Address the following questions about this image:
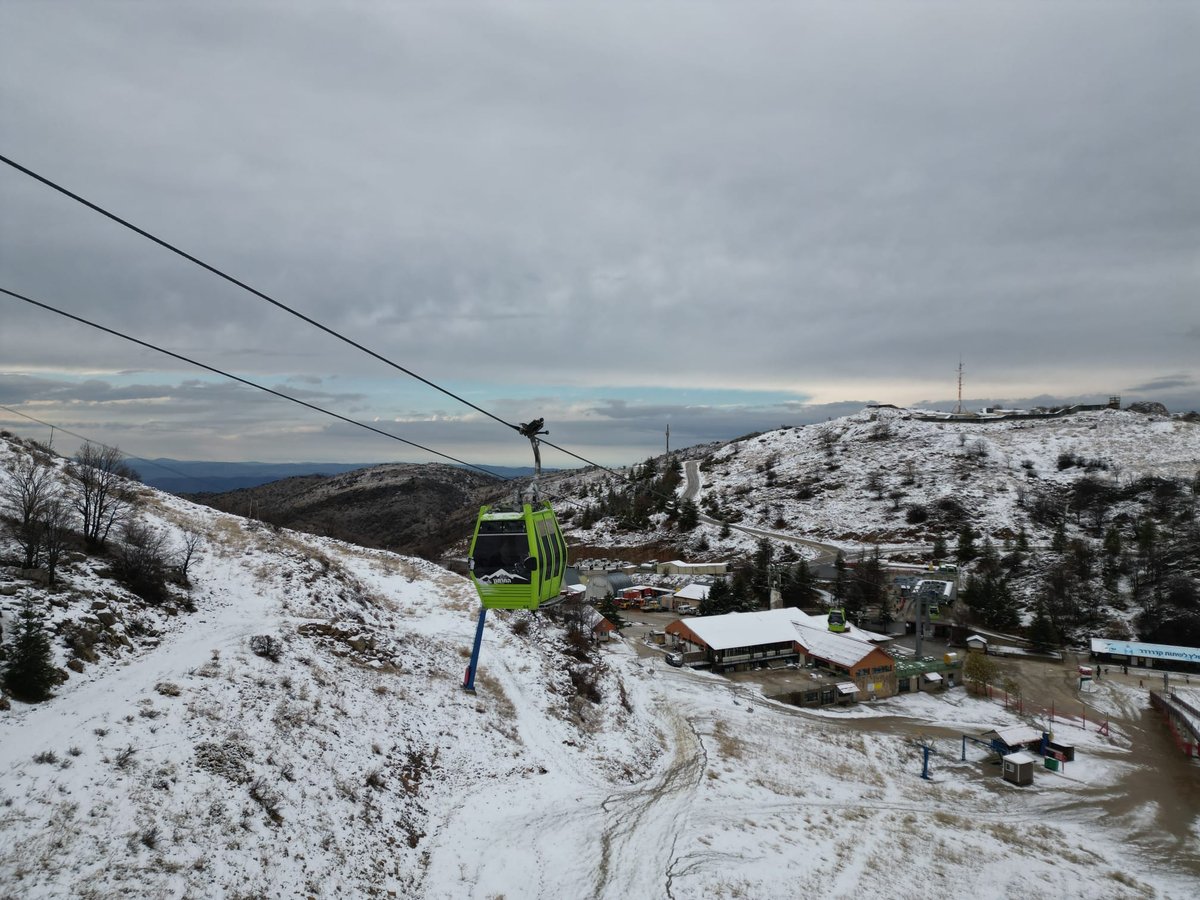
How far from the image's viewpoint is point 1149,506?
88750 millimetres

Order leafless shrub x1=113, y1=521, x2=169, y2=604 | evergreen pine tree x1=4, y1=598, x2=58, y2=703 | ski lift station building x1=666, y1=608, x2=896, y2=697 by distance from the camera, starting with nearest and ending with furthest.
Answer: evergreen pine tree x1=4, y1=598, x2=58, y2=703 < leafless shrub x1=113, y1=521, x2=169, y2=604 < ski lift station building x1=666, y1=608, x2=896, y2=697

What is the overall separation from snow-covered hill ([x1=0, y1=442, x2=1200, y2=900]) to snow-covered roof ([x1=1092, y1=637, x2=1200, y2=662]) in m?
22.6

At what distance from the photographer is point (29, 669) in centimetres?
1452

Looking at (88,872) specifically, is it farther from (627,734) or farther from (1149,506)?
(1149,506)

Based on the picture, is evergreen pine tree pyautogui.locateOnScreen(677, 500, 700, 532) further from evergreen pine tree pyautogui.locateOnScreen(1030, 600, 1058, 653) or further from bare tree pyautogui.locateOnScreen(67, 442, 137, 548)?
bare tree pyautogui.locateOnScreen(67, 442, 137, 548)

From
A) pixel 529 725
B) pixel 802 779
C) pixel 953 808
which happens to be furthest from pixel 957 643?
pixel 529 725

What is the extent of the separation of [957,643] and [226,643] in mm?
62630

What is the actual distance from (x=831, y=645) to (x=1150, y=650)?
29.6 m

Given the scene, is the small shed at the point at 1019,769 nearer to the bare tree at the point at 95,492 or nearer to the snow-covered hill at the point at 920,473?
the bare tree at the point at 95,492

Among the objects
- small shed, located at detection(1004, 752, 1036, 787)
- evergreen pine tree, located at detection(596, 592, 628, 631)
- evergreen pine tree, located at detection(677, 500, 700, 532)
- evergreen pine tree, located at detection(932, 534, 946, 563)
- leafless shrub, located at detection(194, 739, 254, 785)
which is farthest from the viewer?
evergreen pine tree, located at detection(677, 500, 700, 532)

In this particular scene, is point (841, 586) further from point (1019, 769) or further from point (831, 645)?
point (1019, 769)

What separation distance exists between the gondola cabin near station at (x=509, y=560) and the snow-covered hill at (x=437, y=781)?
629cm

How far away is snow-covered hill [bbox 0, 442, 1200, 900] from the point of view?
12.5 metres

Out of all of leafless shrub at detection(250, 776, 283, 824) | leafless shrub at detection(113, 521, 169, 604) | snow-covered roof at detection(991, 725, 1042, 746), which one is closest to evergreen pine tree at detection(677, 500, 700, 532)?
snow-covered roof at detection(991, 725, 1042, 746)
